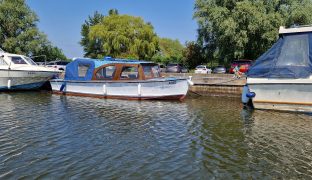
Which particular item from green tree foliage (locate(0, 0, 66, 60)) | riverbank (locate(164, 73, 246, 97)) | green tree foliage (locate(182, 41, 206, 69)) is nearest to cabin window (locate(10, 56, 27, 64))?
riverbank (locate(164, 73, 246, 97))

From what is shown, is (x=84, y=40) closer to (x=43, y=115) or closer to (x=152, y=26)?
(x=152, y=26)

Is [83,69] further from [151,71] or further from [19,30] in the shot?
[19,30]

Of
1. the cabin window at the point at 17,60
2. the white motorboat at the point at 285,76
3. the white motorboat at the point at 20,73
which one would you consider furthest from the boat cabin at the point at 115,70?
the white motorboat at the point at 285,76

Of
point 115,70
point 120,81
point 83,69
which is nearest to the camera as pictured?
point 120,81

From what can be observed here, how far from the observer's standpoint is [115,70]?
66.1 feet

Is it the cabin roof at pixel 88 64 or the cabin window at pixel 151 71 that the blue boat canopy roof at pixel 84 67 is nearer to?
the cabin roof at pixel 88 64

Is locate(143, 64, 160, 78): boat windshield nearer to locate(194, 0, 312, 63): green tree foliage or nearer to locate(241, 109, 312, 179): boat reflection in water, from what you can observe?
locate(241, 109, 312, 179): boat reflection in water

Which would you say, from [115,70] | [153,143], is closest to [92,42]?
[115,70]

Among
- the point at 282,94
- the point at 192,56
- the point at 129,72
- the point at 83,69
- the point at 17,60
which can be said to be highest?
the point at 192,56

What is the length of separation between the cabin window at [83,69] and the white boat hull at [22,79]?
3.42 m

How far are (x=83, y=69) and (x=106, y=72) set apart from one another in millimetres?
1962

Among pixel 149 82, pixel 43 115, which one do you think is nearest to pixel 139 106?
pixel 149 82

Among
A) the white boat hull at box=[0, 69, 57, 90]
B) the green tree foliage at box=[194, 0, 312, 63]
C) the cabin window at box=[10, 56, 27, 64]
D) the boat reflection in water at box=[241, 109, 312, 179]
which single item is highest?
the green tree foliage at box=[194, 0, 312, 63]

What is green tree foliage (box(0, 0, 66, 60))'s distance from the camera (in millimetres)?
48250
